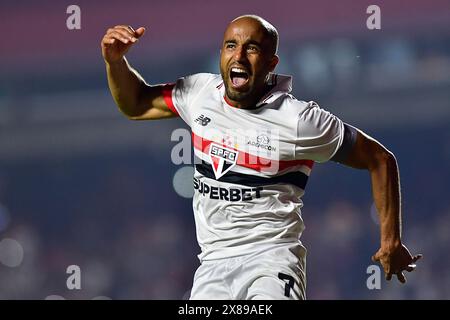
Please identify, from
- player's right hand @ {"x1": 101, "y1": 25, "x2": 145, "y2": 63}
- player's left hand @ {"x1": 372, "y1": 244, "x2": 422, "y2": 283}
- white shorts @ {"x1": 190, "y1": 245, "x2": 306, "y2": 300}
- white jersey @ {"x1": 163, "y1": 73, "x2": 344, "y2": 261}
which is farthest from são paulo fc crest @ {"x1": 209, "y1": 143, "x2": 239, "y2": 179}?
player's left hand @ {"x1": 372, "y1": 244, "x2": 422, "y2": 283}

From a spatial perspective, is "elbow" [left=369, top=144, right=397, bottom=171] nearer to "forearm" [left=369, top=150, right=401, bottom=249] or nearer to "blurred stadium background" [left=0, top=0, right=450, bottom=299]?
"forearm" [left=369, top=150, right=401, bottom=249]

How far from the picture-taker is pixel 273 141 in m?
3.20

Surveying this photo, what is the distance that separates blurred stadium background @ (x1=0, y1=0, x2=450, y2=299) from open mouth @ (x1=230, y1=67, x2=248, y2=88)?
1805 millimetres

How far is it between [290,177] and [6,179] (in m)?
2.65

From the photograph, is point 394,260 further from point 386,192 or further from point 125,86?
point 125,86

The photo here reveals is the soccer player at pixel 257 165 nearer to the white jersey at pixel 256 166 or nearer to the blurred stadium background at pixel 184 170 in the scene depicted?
the white jersey at pixel 256 166

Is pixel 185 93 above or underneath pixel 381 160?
above

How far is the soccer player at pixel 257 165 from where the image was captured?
10.2ft

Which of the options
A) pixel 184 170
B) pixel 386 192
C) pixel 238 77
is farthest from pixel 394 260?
pixel 184 170

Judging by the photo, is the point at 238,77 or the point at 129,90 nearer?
the point at 238,77

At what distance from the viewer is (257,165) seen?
321 centimetres

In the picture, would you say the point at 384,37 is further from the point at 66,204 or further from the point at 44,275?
the point at 44,275

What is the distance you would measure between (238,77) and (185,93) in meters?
0.28
